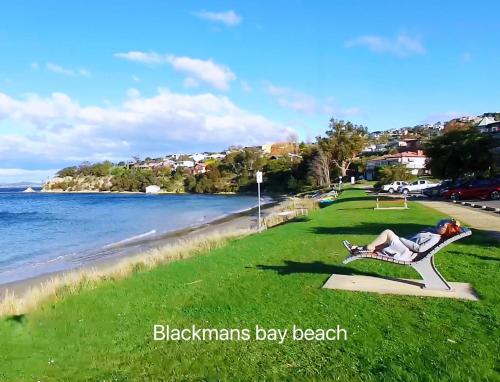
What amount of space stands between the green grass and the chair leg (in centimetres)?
50

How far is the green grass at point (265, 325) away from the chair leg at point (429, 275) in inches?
19.6

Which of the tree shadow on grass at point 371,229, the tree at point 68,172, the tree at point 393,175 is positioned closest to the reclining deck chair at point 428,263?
the tree shadow on grass at point 371,229

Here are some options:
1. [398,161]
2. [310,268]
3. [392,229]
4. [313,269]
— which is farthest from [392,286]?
[398,161]

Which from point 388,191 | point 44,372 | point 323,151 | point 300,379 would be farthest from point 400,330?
point 323,151

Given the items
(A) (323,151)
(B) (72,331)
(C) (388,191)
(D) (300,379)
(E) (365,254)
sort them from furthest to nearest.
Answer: (A) (323,151) → (C) (388,191) → (E) (365,254) → (B) (72,331) → (D) (300,379)

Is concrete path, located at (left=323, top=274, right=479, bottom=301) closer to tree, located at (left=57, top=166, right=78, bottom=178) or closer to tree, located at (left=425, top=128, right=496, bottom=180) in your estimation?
tree, located at (left=425, top=128, right=496, bottom=180)

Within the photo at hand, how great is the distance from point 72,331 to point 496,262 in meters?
8.08

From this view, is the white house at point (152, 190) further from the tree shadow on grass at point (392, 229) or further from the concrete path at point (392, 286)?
the concrete path at point (392, 286)

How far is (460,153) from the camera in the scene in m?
33.8

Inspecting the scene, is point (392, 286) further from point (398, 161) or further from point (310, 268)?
point (398, 161)

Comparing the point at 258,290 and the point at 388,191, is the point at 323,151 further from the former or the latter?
the point at 258,290

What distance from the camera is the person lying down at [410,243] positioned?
24.4 feet

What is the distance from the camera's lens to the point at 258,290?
8.10 m

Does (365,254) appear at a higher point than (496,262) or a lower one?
higher
